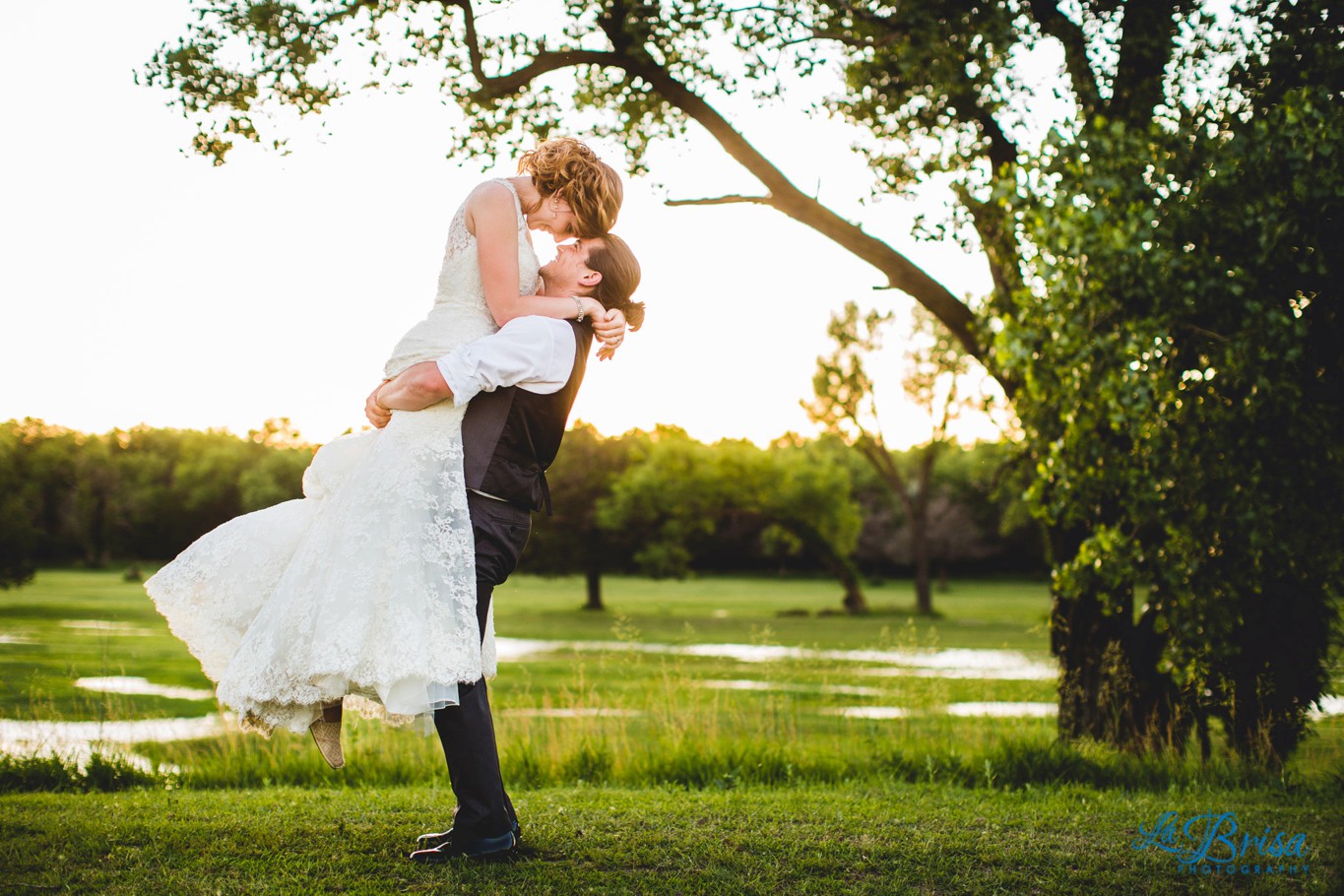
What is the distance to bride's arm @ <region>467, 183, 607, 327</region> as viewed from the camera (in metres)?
3.85

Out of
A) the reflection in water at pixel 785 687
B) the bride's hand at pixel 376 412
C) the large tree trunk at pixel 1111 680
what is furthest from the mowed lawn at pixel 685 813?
the reflection in water at pixel 785 687

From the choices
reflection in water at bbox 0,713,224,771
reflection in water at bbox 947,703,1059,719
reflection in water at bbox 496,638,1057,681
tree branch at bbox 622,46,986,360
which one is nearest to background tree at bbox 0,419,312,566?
reflection in water at bbox 496,638,1057,681

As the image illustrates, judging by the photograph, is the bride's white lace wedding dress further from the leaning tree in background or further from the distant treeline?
the distant treeline

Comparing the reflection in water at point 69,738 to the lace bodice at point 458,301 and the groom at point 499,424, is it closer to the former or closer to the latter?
the groom at point 499,424

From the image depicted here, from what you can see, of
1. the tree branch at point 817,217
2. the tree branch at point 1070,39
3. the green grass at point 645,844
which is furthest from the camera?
the tree branch at point 817,217

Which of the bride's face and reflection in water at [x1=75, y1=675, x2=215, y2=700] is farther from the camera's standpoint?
reflection in water at [x1=75, y1=675, x2=215, y2=700]

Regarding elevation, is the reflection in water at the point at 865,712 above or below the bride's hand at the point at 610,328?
below

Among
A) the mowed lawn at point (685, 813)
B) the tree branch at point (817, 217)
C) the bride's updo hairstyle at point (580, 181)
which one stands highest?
the tree branch at point (817, 217)

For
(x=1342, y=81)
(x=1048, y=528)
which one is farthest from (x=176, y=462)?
(x=1342, y=81)

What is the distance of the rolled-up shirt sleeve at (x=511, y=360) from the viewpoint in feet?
12.1

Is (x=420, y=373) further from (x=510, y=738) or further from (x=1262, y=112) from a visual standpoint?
(x=1262, y=112)

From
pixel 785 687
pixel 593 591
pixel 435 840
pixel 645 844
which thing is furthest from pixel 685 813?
pixel 593 591

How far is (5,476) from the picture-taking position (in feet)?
53.7

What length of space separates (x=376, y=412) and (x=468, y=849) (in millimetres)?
1674
